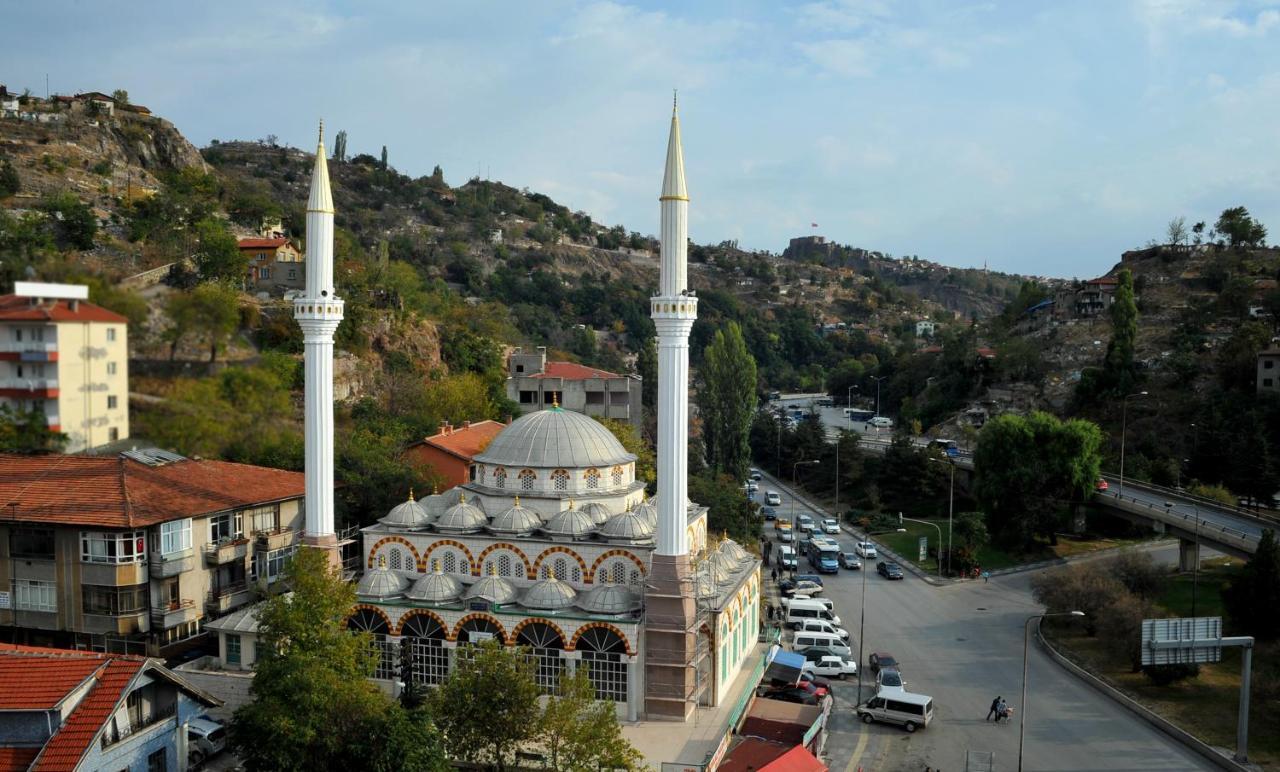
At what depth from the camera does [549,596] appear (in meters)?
25.9

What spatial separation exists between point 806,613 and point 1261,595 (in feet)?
47.6

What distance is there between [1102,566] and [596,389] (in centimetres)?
3068

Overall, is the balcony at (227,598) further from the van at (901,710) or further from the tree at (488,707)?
the van at (901,710)

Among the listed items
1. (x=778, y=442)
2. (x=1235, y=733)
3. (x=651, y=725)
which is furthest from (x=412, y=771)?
(x=778, y=442)

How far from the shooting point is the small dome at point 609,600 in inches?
1005

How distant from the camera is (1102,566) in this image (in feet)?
119

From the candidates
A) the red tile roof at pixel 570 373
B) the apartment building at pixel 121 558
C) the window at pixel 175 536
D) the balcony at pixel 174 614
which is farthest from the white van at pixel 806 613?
the red tile roof at pixel 570 373

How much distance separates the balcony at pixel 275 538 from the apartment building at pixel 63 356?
19.7 meters

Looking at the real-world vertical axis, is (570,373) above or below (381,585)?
above

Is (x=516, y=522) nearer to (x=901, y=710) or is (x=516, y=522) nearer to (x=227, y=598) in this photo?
(x=227, y=598)

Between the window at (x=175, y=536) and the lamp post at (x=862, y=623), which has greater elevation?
the window at (x=175, y=536)

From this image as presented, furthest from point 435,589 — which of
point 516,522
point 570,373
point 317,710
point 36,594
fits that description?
point 570,373

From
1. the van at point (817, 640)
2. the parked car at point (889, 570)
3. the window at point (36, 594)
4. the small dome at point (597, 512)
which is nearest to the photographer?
the window at point (36, 594)

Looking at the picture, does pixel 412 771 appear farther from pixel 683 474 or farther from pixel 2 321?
pixel 2 321
